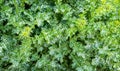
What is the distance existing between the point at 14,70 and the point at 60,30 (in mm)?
663

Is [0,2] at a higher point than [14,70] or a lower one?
higher

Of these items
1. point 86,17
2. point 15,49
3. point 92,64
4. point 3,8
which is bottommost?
point 92,64

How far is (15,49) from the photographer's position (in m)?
2.80

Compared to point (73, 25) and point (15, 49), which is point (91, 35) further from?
point (15, 49)

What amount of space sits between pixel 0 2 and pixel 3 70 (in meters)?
0.72

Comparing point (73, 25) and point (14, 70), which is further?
point (14, 70)

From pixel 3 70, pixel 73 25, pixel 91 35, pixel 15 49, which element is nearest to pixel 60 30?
pixel 73 25

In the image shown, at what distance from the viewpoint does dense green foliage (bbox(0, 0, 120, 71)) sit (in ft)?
8.77

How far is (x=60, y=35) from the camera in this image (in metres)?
2.70

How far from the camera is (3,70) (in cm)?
295

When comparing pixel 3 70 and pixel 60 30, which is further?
pixel 3 70

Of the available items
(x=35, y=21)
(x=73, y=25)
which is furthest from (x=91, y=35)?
→ (x=35, y=21)

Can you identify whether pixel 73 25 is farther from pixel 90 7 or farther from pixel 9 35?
pixel 9 35

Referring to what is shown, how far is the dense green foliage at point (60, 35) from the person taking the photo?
267 centimetres
